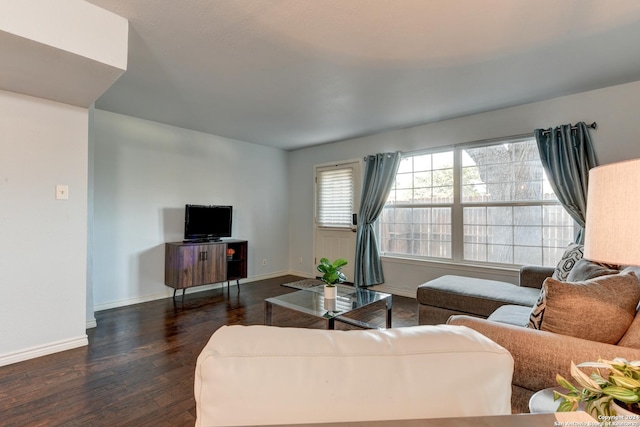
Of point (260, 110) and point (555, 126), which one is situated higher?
point (260, 110)

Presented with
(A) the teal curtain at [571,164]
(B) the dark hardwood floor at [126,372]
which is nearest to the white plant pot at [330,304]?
(B) the dark hardwood floor at [126,372]

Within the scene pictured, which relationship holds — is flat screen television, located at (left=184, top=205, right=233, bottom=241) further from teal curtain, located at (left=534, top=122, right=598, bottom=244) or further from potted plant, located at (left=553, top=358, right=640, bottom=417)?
potted plant, located at (left=553, top=358, right=640, bottom=417)

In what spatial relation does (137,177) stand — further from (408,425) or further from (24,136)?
(408,425)

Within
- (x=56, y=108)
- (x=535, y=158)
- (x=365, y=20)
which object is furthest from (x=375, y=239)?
(x=56, y=108)

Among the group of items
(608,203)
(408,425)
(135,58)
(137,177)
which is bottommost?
(408,425)

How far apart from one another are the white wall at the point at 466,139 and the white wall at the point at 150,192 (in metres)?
0.85

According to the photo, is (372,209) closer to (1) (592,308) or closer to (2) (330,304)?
(2) (330,304)

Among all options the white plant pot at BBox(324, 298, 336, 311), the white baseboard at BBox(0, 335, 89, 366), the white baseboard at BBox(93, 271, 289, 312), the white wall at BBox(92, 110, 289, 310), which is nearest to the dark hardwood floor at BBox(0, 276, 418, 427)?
the white baseboard at BBox(0, 335, 89, 366)

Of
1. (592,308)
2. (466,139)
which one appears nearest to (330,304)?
(592,308)

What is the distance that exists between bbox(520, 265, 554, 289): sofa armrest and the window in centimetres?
62

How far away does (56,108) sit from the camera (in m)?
2.49

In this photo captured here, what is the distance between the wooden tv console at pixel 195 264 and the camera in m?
3.90

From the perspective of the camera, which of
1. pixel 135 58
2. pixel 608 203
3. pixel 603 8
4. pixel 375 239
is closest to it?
pixel 608 203

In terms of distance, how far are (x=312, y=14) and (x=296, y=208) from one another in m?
4.10
